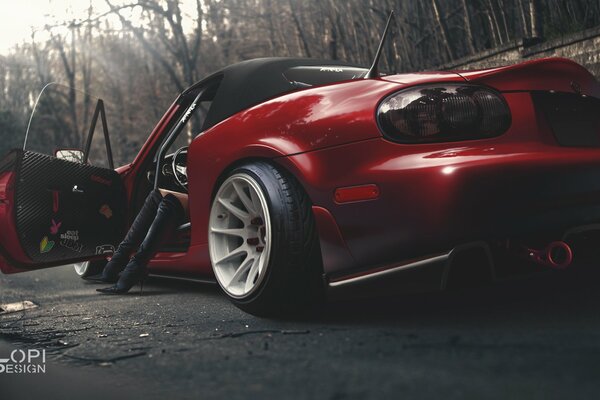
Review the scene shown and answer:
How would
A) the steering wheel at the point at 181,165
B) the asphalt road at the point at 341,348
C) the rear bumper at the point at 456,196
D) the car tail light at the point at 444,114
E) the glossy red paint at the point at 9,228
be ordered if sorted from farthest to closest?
the steering wheel at the point at 181,165 → the glossy red paint at the point at 9,228 → the car tail light at the point at 444,114 → the rear bumper at the point at 456,196 → the asphalt road at the point at 341,348

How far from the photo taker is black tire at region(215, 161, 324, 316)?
327 centimetres

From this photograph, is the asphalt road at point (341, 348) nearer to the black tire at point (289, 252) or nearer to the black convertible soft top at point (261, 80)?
the black tire at point (289, 252)

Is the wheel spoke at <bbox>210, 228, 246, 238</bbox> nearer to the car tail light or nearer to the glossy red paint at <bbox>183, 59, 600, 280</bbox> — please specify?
the glossy red paint at <bbox>183, 59, 600, 280</bbox>

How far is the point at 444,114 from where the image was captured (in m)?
3.03

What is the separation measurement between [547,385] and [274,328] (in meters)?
1.38

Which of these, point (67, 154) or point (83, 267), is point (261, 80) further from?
point (83, 267)

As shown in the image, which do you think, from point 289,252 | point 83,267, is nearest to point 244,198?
point 289,252

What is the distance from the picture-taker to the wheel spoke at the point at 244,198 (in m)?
3.62

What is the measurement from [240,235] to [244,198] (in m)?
0.20

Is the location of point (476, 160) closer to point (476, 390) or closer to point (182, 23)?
point (476, 390)

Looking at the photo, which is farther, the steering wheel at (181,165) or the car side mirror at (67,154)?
the car side mirror at (67,154)

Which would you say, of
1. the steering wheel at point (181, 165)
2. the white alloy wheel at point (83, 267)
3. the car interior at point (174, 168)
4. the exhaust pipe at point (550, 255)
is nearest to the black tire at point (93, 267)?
the white alloy wheel at point (83, 267)

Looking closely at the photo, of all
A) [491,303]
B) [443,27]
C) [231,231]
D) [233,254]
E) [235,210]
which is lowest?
[491,303]

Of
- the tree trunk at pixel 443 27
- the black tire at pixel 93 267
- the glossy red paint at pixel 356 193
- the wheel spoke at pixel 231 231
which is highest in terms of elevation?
the tree trunk at pixel 443 27
